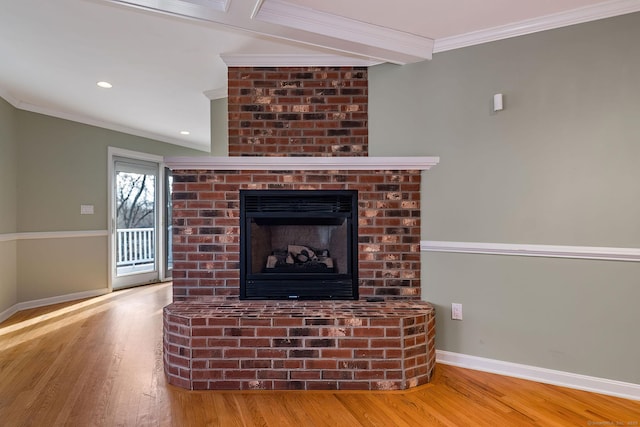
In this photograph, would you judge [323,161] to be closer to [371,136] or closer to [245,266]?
[371,136]

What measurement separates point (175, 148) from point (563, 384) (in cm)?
575

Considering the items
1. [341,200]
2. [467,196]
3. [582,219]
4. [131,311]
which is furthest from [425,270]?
[131,311]

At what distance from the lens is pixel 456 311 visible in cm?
254

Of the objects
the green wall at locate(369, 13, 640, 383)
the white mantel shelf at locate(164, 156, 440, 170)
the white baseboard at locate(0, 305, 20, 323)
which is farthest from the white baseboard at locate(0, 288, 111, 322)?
the green wall at locate(369, 13, 640, 383)

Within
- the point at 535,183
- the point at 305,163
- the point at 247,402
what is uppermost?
the point at 305,163

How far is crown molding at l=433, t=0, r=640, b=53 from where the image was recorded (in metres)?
2.08

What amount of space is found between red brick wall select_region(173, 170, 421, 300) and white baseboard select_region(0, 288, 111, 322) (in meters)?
2.56

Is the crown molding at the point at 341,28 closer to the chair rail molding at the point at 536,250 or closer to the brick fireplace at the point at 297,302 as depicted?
the brick fireplace at the point at 297,302

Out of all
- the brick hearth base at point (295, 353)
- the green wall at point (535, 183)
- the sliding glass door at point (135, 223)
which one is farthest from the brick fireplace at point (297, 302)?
the sliding glass door at point (135, 223)

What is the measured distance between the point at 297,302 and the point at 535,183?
1.76m

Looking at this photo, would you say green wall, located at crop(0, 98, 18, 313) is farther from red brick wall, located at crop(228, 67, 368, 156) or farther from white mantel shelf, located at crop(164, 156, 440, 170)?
red brick wall, located at crop(228, 67, 368, 156)

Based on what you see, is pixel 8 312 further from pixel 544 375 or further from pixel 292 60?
pixel 544 375

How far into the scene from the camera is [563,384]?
2.24 meters

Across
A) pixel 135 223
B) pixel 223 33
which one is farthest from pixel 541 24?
pixel 135 223
